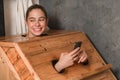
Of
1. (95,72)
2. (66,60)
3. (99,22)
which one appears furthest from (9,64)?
(99,22)

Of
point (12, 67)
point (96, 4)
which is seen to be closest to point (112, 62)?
point (96, 4)

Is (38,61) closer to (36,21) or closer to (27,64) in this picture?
(27,64)

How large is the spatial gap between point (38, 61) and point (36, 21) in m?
0.37

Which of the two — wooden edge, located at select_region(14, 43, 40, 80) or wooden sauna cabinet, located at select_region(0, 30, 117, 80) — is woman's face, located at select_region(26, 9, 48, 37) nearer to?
wooden sauna cabinet, located at select_region(0, 30, 117, 80)

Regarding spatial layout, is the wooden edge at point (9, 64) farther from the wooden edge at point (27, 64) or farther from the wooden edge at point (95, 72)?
the wooden edge at point (95, 72)

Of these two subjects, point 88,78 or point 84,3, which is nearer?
point 88,78

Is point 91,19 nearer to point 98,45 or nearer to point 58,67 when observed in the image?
point 98,45

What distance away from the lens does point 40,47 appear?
134 cm

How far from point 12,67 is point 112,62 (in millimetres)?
847

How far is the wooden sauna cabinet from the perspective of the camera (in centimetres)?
122

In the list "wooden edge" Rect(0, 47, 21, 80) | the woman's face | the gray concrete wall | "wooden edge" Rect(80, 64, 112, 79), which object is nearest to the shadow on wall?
the gray concrete wall

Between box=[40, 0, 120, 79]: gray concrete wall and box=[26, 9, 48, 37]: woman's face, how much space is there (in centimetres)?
40

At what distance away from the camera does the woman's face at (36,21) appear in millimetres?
1539

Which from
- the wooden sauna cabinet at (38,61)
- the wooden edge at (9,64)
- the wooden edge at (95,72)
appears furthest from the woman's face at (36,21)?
the wooden edge at (95,72)
